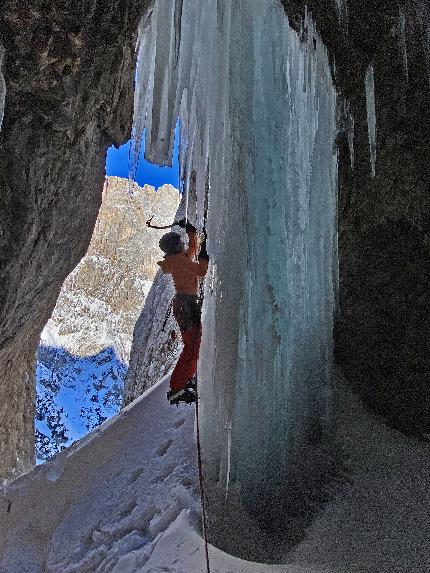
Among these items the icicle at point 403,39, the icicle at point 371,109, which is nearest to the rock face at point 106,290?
the icicle at point 371,109

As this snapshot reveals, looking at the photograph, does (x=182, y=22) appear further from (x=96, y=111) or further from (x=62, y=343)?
(x=62, y=343)

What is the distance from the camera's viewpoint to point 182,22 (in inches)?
171

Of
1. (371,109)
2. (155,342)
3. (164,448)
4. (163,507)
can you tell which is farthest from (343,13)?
(155,342)

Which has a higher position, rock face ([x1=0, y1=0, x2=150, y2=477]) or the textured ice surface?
the textured ice surface

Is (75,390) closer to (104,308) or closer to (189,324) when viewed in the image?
(104,308)

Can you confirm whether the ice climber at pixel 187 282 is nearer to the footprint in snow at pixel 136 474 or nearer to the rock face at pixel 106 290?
the footprint in snow at pixel 136 474

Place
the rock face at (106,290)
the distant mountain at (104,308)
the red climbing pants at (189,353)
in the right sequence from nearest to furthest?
the red climbing pants at (189,353)
the distant mountain at (104,308)
the rock face at (106,290)

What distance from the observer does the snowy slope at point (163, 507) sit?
3975 mm

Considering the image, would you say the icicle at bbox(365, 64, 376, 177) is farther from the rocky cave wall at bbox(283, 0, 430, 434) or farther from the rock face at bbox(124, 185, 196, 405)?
the rock face at bbox(124, 185, 196, 405)

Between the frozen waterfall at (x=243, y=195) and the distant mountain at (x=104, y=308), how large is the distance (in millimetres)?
42525

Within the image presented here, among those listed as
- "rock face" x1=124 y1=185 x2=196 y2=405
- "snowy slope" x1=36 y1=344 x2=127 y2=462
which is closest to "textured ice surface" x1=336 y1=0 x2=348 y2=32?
"rock face" x1=124 y1=185 x2=196 y2=405

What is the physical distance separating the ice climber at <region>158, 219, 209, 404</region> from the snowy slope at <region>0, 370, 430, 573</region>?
1.00 m

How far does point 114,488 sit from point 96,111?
4.15 m

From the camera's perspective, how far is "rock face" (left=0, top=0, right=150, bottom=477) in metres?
4.29
